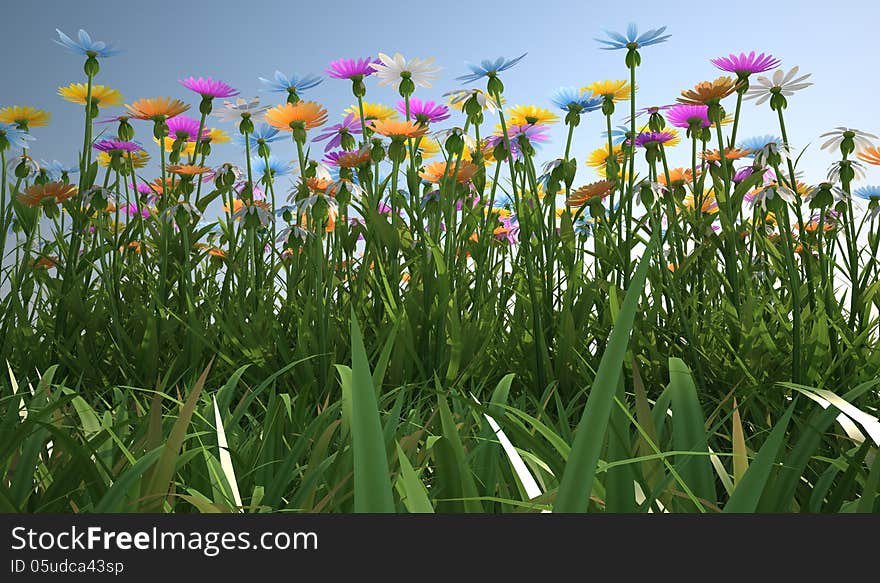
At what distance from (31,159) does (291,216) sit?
27.2 inches

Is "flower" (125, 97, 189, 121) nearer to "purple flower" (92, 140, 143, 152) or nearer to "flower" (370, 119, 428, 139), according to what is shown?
"purple flower" (92, 140, 143, 152)

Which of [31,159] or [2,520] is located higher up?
[31,159]

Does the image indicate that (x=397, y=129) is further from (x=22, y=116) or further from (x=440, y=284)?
(x=22, y=116)

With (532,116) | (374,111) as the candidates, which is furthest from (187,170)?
(532,116)

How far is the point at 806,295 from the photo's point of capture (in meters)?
1.30

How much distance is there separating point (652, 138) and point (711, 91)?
0.86ft

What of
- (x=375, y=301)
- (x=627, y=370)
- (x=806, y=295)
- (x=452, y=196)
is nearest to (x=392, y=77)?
(x=452, y=196)

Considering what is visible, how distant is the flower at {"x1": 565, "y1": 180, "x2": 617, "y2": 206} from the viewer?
4.36 ft

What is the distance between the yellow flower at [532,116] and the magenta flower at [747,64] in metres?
0.47

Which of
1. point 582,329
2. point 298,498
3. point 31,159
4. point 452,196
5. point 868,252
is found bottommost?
point 298,498

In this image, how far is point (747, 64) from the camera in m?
1.23

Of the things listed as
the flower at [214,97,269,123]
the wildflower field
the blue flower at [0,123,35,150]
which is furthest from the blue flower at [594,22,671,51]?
the blue flower at [0,123,35,150]

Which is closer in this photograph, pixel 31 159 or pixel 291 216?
pixel 31 159

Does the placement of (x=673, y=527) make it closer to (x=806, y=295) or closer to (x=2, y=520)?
(x=2, y=520)
